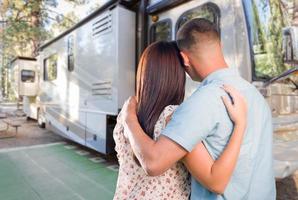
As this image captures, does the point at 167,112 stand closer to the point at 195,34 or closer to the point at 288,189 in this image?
the point at 195,34

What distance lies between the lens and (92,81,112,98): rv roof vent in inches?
172

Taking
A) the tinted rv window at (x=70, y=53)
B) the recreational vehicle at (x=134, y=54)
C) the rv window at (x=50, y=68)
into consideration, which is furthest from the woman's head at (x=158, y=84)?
the rv window at (x=50, y=68)

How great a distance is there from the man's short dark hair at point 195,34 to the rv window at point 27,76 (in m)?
10.6

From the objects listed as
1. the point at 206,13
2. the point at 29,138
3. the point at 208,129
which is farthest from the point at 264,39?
the point at 29,138

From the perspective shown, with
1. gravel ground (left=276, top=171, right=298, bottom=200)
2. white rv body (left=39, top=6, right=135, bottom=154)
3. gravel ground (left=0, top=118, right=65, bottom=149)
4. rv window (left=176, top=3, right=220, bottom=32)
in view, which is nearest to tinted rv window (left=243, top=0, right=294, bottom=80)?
rv window (left=176, top=3, right=220, bottom=32)

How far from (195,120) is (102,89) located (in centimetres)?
385

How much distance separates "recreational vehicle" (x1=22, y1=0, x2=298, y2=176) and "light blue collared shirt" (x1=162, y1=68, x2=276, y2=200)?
153 centimetres

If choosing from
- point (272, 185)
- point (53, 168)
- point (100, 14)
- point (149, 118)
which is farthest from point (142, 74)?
point (53, 168)

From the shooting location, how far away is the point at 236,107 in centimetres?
96

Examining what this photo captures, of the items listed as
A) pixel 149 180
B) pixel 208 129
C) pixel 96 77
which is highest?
pixel 96 77

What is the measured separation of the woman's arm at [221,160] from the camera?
0.93 metres

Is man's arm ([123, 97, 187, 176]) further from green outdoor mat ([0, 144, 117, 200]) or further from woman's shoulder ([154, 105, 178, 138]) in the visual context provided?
green outdoor mat ([0, 144, 117, 200])

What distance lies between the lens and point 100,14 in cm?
469

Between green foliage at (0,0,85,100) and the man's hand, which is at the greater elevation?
green foliage at (0,0,85,100)
